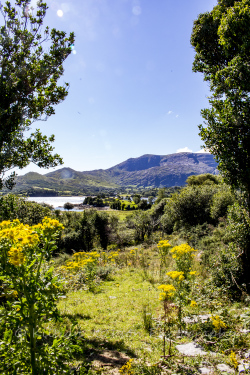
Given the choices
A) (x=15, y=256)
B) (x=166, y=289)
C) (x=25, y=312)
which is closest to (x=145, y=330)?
(x=166, y=289)

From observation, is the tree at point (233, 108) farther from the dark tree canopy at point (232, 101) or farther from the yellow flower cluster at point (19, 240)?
the yellow flower cluster at point (19, 240)

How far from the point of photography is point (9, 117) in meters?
6.44

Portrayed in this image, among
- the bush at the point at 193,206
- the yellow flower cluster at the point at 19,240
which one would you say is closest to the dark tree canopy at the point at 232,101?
the yellow flower cluster at the point at 19,240

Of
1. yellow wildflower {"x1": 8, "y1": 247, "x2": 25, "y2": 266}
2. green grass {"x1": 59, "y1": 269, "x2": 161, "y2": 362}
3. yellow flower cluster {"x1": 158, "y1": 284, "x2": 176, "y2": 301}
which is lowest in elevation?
green grass {"x1": 59, "y1": 269, "x2": 161, "y2": 362}

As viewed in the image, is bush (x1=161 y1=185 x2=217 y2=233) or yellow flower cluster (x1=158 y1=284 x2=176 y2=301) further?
bush (x1=161 y1=185 x2=217 y2=233)

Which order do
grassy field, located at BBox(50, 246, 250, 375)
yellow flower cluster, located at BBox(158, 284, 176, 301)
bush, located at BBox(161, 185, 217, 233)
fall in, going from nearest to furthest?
grassy field, located at BBox(50, 246, 250, 375) → yellow flower cluster, located at BBox(158, 284, 176, 301) → bush, located at BBox(161, 185, 217, 233)

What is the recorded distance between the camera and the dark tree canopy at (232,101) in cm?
624

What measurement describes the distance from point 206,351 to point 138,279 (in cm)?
688

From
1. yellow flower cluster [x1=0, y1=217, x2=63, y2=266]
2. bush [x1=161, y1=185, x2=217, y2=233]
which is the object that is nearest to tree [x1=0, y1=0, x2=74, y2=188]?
yellow flower cluster [x1=0, y1=217, x2=63, y2=266]

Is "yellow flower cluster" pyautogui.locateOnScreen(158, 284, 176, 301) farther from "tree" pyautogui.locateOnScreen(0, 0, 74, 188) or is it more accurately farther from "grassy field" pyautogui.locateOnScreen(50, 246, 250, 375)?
"tree" pyautogui.locateOnScreen(0, 0, 74, 188)

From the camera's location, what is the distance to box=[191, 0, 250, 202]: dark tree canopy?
624 centimetres

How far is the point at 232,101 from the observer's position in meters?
6.64

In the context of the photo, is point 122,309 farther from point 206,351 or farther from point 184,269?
point 206,351

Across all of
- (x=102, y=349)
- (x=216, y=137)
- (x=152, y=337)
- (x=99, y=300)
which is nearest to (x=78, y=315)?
(x=99, y=300)
